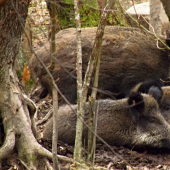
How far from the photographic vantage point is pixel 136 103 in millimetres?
Result: 5633

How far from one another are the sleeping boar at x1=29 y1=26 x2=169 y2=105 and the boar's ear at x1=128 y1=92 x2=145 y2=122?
1124 millimetres

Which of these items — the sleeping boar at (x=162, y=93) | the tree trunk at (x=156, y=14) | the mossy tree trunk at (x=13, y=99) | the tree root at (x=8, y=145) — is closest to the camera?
the tree root at (x=8, y=145)

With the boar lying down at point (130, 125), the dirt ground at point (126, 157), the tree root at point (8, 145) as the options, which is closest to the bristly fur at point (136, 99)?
the boar lying down at point (130, 125)

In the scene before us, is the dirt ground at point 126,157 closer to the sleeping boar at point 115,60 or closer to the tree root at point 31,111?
the tree root at point 31,111

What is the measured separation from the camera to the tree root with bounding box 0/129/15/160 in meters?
4.21

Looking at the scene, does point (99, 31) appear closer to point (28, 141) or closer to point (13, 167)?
point (28, 141)

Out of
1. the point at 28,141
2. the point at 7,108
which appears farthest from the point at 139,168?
the point at 7,108

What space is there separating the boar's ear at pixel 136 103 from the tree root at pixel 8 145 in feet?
7.56

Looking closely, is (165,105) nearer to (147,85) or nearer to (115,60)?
(147,85)

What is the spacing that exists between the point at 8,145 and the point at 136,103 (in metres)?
2.49

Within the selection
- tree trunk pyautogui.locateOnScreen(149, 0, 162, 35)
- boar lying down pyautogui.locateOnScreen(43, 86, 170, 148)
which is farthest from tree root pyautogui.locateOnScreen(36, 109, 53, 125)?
tree trunk pyautogui.locateOnScreen(149, 0, 162, 35)

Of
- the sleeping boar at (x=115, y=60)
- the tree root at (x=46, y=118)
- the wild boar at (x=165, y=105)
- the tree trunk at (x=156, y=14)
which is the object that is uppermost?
the tree trunk at (x=156, y=14)

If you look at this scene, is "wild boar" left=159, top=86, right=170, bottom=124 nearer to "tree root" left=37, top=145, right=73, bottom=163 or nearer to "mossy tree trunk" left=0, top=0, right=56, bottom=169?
"tree root" left=37, top=145, right=73, bottom=163

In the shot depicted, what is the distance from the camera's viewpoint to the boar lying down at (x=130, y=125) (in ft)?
18.6
